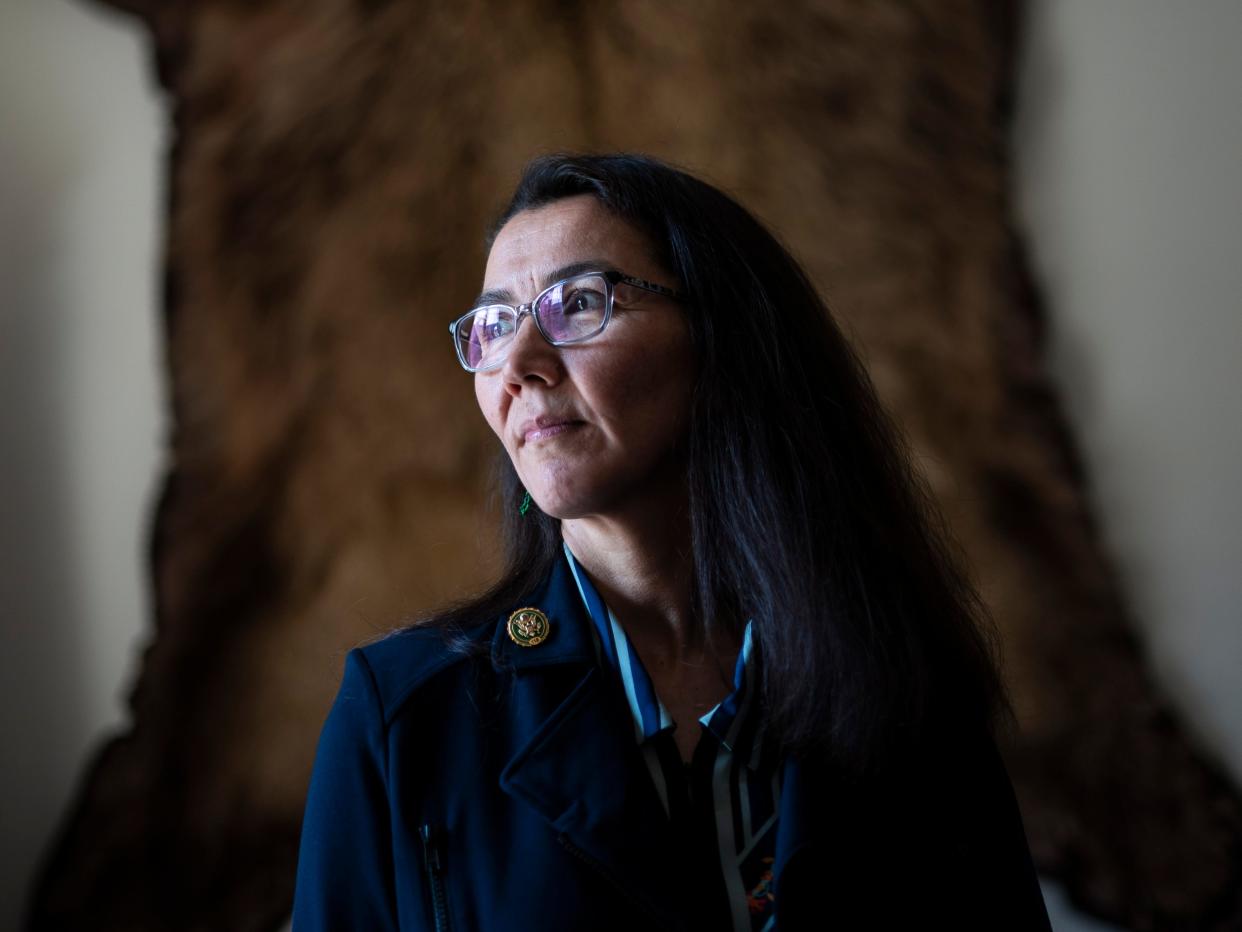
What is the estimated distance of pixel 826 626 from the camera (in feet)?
2.97

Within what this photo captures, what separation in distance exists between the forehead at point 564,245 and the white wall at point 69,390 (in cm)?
84

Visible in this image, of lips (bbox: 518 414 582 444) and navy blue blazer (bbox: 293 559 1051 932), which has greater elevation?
lips (bbox: 518 414 582 444)

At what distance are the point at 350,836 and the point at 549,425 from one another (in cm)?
37

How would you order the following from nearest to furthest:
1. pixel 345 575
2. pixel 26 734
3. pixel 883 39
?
pixel 26 734 → pixel 345 575 → pixel 883 39

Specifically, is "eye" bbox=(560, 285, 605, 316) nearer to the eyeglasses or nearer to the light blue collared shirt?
the eyeglasses

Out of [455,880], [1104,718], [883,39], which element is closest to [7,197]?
[455,880]

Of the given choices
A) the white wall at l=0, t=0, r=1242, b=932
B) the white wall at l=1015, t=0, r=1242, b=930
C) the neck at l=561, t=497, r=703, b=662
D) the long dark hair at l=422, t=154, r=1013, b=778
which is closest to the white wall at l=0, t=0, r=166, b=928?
the white wall at l=0, t=0, r=1242, b=932

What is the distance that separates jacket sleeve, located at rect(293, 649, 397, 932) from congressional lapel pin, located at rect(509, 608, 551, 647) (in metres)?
0.13

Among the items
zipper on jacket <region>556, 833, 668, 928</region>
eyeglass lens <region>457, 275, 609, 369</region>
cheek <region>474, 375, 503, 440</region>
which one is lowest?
zipper on jacket <region>556, 833, 668, 928</region>

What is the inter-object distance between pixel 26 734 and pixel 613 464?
1041mm

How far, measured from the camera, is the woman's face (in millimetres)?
876

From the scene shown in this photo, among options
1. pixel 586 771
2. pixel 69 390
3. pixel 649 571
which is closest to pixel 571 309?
pixel 649 571

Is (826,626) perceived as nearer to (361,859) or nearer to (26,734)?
(361,859)

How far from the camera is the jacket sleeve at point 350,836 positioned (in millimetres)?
781
